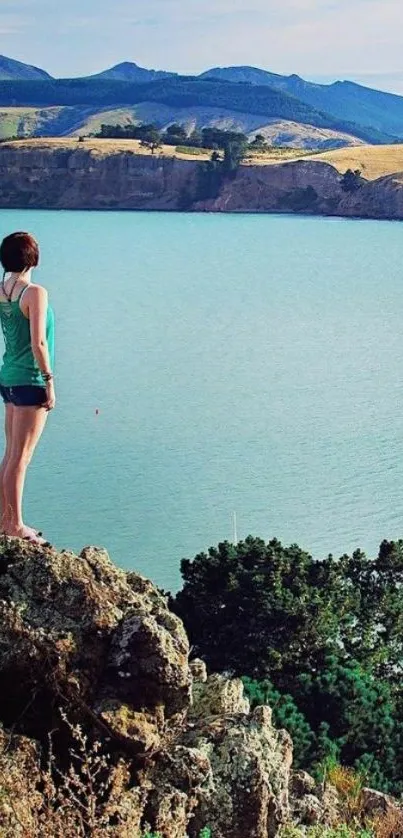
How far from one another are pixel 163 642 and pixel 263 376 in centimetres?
3025

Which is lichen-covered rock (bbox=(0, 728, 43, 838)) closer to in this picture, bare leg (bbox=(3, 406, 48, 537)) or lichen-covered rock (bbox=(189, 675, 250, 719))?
lichen-covered rock (bbox=(189, 675, 250, 719))

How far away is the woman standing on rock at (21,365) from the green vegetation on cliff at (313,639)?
3632 mm

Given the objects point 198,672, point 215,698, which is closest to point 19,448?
point 198,672

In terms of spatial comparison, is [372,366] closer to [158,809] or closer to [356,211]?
[158,809]

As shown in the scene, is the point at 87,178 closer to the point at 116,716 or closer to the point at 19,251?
the point at 19,251

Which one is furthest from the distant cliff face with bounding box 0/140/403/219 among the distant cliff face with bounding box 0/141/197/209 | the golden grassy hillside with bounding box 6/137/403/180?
the golden grassy hillside with bounding box 6/137/403/180

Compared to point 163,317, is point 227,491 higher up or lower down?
lower down

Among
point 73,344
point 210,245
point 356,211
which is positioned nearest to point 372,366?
point 73,344

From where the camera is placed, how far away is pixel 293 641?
1066 cm

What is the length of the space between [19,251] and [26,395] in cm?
76

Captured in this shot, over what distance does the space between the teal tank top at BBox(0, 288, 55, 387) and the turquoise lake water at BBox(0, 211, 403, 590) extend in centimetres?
1055

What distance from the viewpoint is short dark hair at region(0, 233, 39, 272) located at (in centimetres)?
530

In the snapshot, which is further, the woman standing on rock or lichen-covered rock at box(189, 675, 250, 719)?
the woman standing on rock

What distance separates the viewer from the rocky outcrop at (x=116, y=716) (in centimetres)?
437
